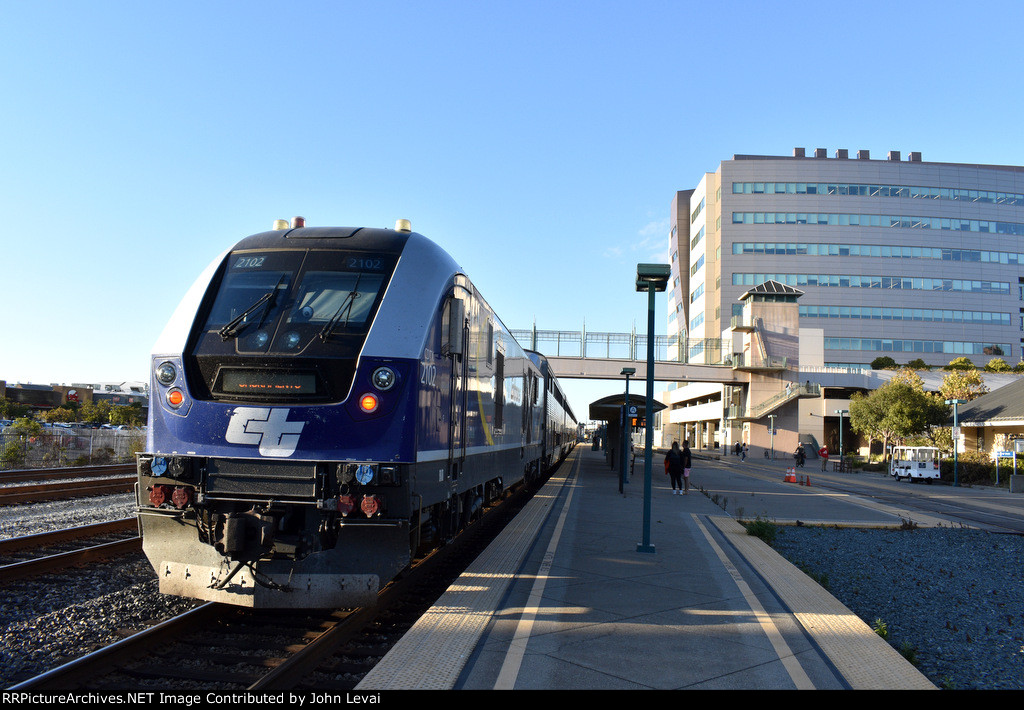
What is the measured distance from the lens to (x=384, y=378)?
232 inches

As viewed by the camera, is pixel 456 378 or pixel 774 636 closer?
pixel 774 636

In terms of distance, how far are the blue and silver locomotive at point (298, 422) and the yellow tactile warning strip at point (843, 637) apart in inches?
133

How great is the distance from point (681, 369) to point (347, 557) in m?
57.9

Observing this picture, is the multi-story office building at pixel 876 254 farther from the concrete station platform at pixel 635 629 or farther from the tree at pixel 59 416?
the concrete station platform at pixel 635 629

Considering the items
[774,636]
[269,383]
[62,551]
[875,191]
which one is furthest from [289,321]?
[875,191]

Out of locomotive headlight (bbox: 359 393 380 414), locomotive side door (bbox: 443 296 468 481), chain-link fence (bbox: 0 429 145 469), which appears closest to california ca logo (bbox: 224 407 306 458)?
locomotive headlight (bbox: 359 393 380 414)

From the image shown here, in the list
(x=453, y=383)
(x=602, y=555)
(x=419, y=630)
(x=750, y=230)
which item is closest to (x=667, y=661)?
(x=419, y=630)

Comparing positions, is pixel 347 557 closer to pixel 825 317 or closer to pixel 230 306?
pixel 230 306

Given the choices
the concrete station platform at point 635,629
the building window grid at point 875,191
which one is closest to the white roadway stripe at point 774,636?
the concrete station platform at point 635,629

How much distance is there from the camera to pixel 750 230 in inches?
3083

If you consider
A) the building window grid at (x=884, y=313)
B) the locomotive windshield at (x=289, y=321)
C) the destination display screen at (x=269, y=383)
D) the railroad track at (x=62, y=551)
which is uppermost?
the building window grid at (x=884, y=313)

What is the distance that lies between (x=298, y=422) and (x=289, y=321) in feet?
3.19

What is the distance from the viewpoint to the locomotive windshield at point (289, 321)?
19.4 ft

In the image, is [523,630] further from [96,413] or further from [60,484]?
[96,413]
